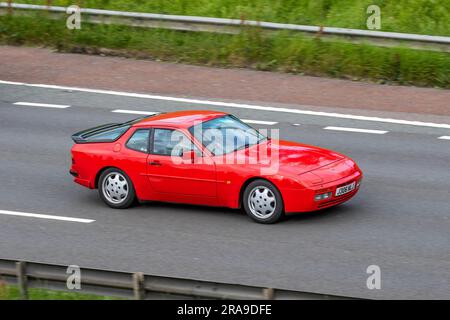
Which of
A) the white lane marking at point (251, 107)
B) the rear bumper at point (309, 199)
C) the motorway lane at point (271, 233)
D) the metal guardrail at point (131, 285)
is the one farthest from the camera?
the white lane marking at point (251, 107)

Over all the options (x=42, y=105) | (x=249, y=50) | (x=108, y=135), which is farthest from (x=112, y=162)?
(x=249, y=50)

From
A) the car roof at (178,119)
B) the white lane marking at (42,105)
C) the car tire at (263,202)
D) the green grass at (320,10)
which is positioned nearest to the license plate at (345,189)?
the car tire at (263,202)

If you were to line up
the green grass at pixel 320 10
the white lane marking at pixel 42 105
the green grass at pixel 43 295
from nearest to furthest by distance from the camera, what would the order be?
the green grass at pixel 43 295
the white lane marking at pixel 42 105
the green grass at pixel 320 10

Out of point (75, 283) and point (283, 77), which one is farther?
point (283, 77)

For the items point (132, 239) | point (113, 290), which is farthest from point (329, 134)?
point (113, 290)

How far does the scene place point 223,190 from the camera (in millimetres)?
14766

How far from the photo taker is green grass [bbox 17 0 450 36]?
2455 cm

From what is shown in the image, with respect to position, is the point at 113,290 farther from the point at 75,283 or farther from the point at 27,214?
the point at 27,214

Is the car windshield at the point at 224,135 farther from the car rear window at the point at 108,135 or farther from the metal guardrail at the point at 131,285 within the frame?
the metal guardrail at the point at 131,285

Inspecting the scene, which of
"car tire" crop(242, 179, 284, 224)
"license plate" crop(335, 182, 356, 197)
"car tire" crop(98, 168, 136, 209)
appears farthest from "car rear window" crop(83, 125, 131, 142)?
"license plate" crop(335, 182, 356, 197)

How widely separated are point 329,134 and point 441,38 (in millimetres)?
4687

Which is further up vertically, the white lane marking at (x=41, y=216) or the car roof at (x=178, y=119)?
the car roof at (x=178, y=119)

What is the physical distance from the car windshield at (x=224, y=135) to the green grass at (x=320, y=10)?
8981 mm

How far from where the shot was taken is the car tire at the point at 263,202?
14.4 m
